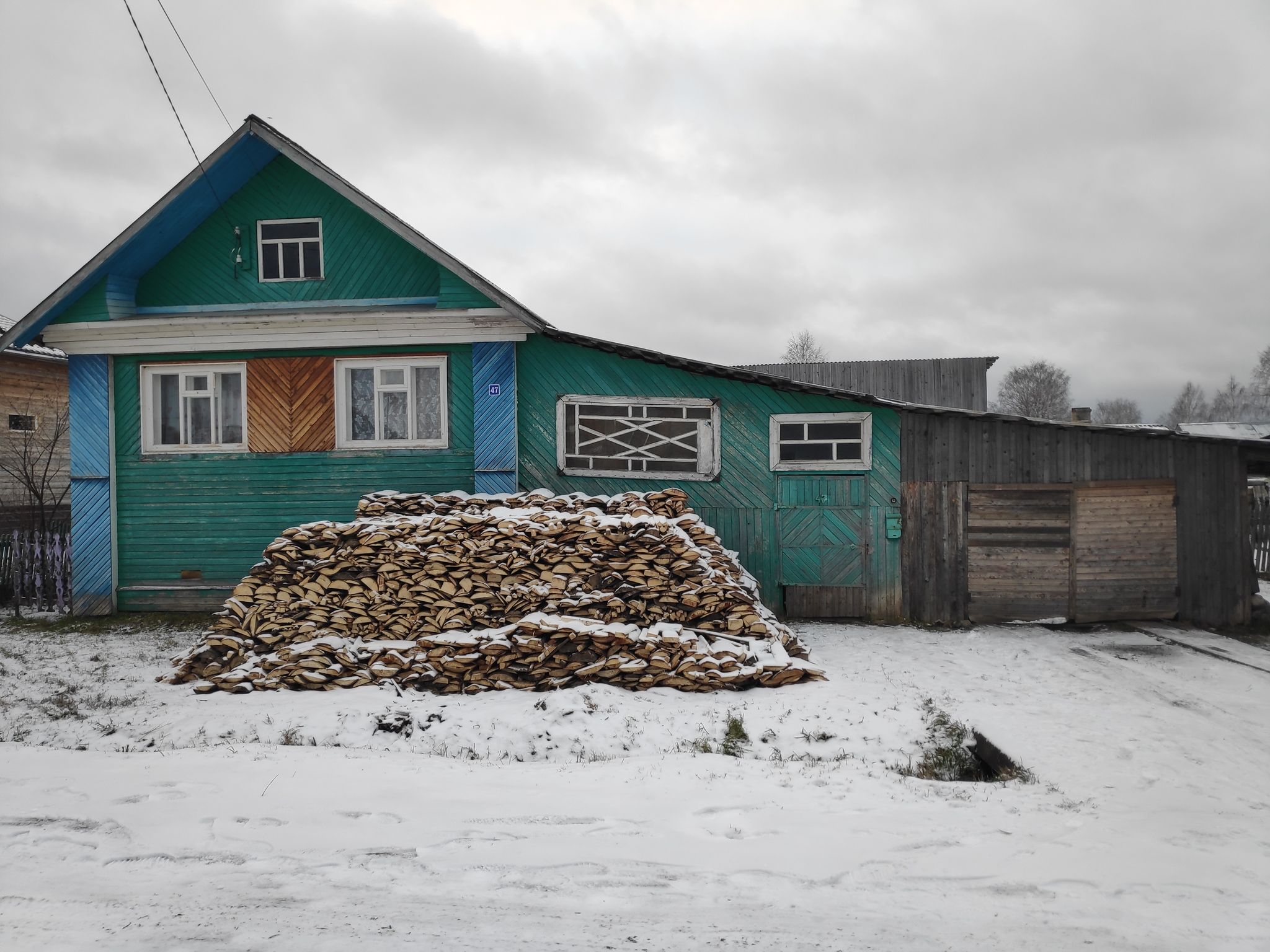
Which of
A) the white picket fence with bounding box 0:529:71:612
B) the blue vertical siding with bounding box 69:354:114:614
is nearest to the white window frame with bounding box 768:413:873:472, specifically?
the blue vertical siding with bounding box 69:354:114:614

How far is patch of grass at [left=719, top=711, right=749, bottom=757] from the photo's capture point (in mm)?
5598

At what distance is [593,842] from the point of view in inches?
157

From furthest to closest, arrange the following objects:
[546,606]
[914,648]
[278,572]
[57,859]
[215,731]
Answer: [914,648] → [278,572] → [546,606] → [215,731] → [57,859]

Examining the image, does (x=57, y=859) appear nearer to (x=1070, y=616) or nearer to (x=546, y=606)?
(x=546, y=606)

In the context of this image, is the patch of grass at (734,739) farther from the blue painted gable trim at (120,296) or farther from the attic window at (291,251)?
the blue painted gable trim at (120,296)

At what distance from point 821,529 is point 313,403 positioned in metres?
8.15

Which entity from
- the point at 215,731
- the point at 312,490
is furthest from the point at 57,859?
the point at 312,490

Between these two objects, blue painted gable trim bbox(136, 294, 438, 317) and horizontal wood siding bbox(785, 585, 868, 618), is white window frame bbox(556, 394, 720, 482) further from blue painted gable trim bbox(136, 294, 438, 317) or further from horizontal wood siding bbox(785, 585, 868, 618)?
blue painted gable trim bbox(136, 294, 438, 317)

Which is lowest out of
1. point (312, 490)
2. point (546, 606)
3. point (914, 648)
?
point (914, 648)

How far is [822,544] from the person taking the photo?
1085 cm

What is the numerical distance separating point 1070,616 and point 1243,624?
7.78 ft

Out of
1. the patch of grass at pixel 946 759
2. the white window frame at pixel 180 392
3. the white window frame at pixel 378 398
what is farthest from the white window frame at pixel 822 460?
the white window frame at pixel 180 392

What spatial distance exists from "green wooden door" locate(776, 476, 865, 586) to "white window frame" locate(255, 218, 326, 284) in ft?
26.3

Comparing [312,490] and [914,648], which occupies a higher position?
[312,490]
